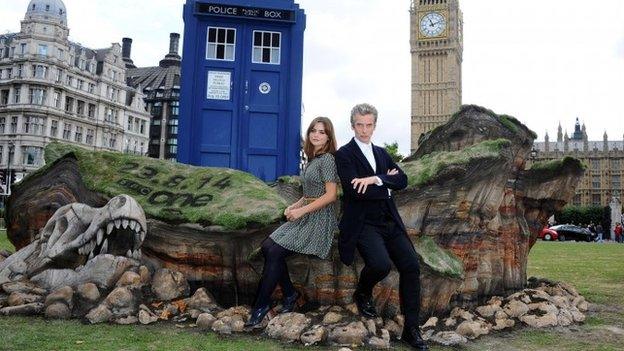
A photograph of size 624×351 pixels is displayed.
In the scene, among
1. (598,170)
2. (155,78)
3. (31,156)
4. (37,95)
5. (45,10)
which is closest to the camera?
(31,156)

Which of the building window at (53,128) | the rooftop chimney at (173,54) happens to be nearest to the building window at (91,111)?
the building window at (53,128)

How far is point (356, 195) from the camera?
14.2 feet

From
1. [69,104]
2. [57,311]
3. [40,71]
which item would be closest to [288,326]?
[57,311]

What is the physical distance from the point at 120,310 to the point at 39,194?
2.63 m

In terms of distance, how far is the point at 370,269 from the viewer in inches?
171

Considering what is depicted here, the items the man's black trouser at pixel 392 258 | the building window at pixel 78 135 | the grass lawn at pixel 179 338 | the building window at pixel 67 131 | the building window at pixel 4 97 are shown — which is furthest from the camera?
the building window at pixel 78 135

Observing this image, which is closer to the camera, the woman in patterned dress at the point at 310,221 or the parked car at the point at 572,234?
the woman in patterned dress at the point at 310,221

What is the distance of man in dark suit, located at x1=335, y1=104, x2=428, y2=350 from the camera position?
430cm

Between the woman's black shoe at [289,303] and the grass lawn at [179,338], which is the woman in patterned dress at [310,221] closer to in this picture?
the woman's black shoe at [289,303]

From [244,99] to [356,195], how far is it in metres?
5.03

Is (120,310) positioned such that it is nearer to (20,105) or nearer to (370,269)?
(370,269)

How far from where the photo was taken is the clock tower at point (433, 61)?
96.7 m

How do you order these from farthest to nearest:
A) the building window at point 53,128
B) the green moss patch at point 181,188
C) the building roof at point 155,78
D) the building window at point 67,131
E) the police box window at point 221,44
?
1. the building roof at point 155,78
2. the building window at point 67,131
3. the building window at point 53,128
4. the police box window at point 221,44
5. the green moss patch at point 181,188

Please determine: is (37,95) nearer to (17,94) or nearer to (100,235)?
(17,94)
